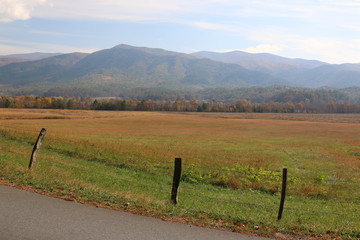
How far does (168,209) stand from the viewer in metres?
11.3

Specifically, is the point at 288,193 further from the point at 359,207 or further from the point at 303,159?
the point at 303,159

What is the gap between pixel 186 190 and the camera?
64.9ft

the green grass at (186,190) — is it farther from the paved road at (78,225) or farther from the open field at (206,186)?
the paved road at (78,225)

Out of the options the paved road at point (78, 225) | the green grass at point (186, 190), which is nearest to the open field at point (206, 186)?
the green grass at point (186, 190)

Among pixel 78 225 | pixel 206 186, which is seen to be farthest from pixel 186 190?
pixel 78 225

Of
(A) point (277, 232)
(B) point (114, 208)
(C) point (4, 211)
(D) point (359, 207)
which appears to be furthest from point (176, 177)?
(D) point (359, 207)

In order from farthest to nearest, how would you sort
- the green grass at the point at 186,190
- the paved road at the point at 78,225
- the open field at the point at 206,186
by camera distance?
the open field at the point at 206,186 → the green grass at the point at 186,190 → the paved road at the point at 78,225

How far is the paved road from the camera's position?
332 inches

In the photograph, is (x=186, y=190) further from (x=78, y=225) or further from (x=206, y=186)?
→ (x=78, y=225)

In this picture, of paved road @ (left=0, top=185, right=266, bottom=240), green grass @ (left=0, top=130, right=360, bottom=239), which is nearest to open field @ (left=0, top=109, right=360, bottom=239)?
green grass @ (left=0, top=130, right=360, bottom=239)

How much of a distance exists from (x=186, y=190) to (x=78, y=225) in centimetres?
1110

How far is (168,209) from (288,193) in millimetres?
12221

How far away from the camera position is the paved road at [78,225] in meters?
8.44

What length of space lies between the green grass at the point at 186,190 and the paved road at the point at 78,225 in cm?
80
